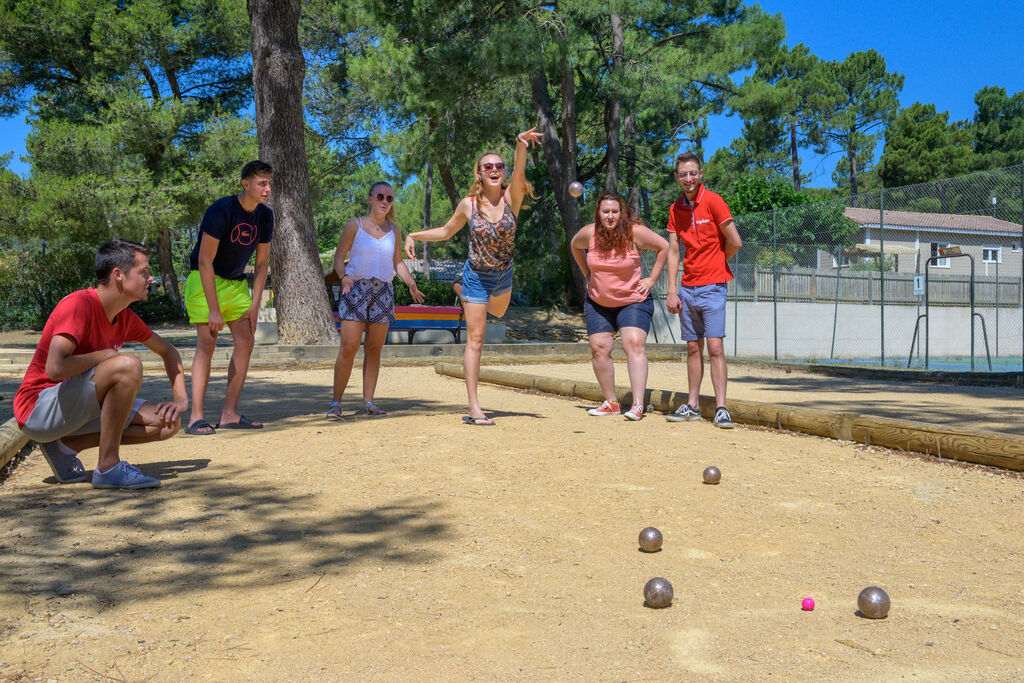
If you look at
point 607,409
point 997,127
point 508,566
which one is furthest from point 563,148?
point 997,127

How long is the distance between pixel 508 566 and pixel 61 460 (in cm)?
250

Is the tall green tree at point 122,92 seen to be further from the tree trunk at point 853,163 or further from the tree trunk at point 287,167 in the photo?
the tree trunk at point 853,163

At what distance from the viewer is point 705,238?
21.4 feet

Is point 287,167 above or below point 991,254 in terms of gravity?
above

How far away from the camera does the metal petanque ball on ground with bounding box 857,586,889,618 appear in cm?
270

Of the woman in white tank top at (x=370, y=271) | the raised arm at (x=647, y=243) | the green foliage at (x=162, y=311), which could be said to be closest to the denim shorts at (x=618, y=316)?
the raised arm at (x=647, y=243)

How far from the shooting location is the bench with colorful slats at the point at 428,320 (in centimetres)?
1759

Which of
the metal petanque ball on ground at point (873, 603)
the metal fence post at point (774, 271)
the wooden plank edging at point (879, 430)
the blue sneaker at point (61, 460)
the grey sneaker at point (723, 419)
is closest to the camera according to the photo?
the metal petanque ball on ground at point (873, 603)

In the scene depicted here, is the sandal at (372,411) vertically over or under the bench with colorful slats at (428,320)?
under

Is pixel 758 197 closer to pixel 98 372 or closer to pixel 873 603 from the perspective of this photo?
pixel 98 372

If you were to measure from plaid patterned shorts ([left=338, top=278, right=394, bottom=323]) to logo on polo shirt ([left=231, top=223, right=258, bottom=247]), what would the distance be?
0.83 metres

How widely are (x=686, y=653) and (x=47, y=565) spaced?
2.21 meters

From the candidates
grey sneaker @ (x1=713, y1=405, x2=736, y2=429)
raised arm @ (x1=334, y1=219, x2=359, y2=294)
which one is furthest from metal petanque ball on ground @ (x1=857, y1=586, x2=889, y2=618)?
raised arm @ (x1=334, y1=219, x2=359, y2=294)

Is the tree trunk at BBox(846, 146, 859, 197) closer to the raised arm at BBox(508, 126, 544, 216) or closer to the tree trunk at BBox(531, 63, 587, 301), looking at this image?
the tree trunk at BBox(531, 63, 587, 301)
